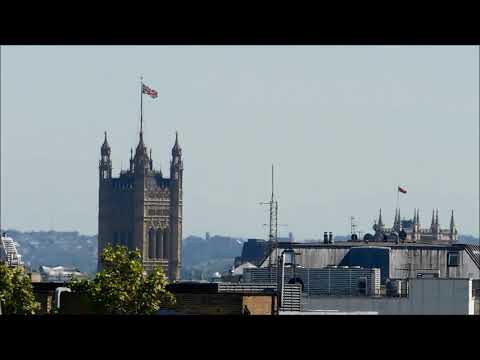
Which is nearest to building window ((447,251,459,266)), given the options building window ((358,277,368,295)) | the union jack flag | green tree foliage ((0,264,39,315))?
building window ((358,277,368,295))

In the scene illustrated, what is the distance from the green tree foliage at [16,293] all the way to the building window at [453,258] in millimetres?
90380

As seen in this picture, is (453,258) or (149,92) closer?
(453,258)

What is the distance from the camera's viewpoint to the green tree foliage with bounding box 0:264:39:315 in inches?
1818

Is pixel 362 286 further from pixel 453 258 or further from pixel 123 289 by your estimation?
pixel 123 289

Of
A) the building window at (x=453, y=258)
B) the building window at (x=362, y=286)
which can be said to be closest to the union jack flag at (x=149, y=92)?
the building window at (x=453, y=258)

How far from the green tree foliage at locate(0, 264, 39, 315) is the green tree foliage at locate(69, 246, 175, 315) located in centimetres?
158

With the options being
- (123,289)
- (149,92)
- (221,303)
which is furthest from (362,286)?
(149,92)

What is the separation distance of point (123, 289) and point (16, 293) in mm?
2648

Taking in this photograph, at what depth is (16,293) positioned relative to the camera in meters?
47.3
